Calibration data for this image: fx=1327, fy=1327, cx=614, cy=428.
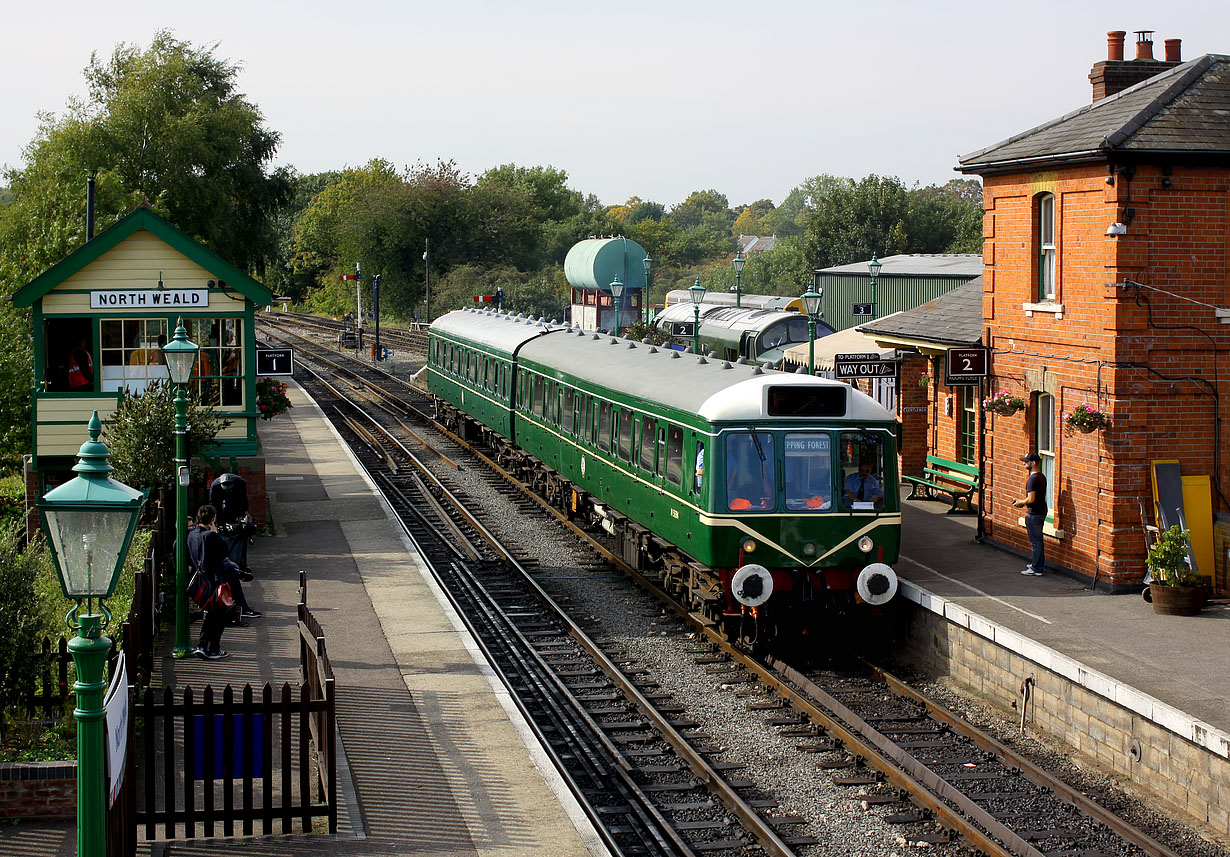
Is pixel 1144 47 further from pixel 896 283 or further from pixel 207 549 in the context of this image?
pixel 896 283

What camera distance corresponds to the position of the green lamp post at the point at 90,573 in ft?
20.4

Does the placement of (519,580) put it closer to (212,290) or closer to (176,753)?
(212,290)

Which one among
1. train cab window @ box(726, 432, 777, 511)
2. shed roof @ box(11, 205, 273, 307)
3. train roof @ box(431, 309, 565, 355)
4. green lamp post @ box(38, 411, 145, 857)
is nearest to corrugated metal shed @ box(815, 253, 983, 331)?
train roof @ box(431, 309, 565, 355)

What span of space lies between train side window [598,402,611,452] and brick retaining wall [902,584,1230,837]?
218 inches

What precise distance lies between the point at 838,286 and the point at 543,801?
1485 inches

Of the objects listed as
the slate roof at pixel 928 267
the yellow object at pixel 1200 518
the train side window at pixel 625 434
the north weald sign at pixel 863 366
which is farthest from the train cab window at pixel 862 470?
the slate roof at pixel 928 267

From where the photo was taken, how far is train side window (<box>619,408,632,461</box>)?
17.6 meters

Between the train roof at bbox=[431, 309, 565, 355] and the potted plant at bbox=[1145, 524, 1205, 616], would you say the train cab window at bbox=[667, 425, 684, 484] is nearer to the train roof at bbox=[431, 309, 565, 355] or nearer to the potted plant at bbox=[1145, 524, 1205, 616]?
the potted plant at bbox=[1145, 524, 1205, 616]

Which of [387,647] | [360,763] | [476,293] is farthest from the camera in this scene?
[476,293]

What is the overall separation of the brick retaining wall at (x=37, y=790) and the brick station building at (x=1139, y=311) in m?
10.9

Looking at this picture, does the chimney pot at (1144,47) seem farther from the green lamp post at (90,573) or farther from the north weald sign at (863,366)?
the green lamp post at (90,573)

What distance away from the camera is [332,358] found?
60125 millimetres

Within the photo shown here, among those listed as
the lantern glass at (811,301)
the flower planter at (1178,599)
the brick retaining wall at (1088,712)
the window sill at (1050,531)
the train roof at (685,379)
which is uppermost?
the lantern glass at (811,301)

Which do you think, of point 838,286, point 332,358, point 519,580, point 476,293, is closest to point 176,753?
point 519,580
